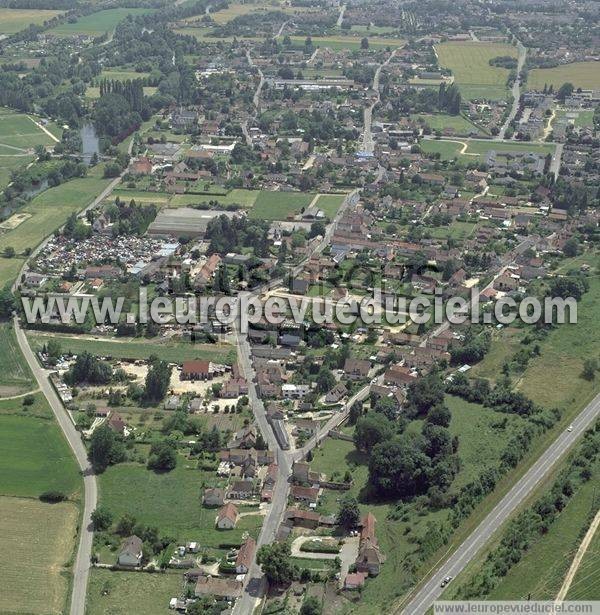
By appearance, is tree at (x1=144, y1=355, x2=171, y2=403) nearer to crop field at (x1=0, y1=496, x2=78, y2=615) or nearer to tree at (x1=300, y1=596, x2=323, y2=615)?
crop field at (x1=0, y1=496, x2=78, y2=615)

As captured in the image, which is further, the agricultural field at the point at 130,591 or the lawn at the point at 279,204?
the lawn at the point at 279,204

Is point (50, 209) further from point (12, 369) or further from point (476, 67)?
point (476, 67)

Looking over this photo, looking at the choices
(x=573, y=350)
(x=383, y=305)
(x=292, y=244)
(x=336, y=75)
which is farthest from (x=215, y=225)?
(x=336, y=75)

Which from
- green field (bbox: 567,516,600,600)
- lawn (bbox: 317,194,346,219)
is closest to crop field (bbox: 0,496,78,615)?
green field (bbox: 567,516,600,600)

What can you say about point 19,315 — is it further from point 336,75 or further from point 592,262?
point 336,75

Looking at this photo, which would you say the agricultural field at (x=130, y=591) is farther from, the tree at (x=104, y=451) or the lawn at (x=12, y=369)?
the lawn at (x=12, y=369)

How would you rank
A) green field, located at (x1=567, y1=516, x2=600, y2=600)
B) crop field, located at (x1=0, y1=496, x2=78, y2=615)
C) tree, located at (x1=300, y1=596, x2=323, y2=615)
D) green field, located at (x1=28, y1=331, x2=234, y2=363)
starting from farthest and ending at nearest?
green field, located at (x1=28, y1=331, x2=234, y2=363) < crop field, located at (x1=0, y1=496, x2=78, y2=615) < green field, located at (x1=567, y1=516, x2=600, y2=600) < tree, located at (x1=300, y1=596, x2=323, y2=615)

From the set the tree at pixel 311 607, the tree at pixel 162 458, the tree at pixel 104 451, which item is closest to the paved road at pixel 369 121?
the tree at pixel 162 458
